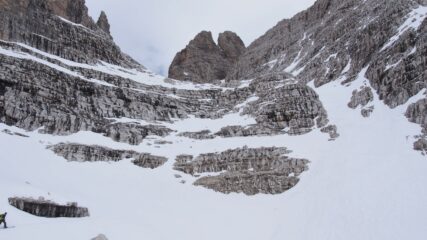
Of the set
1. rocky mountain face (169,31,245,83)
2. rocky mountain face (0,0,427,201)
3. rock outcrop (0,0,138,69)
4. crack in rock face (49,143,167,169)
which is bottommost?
crack in rock face (49,143,167,169)

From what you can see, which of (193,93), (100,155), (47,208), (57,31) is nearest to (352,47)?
(193,93)

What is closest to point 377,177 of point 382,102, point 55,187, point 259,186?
point 259,186

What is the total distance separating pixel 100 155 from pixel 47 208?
21123 millimetres

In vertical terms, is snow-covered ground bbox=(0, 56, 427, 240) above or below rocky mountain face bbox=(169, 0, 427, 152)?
below

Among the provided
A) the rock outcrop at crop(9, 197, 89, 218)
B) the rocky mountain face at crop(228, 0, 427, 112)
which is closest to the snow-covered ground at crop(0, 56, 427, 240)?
the rock outcrop at crop(9, 197, 89, 218)

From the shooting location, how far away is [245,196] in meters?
47.2

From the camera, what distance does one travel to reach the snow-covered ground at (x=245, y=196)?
32.8 meters

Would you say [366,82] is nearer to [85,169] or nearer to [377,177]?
[377,177]

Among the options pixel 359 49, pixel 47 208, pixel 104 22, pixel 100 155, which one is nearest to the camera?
pixel 47 208

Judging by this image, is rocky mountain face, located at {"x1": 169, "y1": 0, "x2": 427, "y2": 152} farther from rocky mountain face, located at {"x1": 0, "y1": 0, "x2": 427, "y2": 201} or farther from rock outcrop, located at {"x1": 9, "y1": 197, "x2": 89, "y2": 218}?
rock outcrop, located at {"x1": 9, "y1": 197, "x2": 89, "y2": 218}

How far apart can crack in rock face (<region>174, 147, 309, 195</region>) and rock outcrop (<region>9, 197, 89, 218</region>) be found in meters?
18.1

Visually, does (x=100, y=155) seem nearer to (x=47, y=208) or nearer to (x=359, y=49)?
(x=47, y=208)

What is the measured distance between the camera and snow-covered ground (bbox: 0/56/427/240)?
3281cm

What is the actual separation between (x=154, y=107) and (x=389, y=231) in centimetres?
4946
